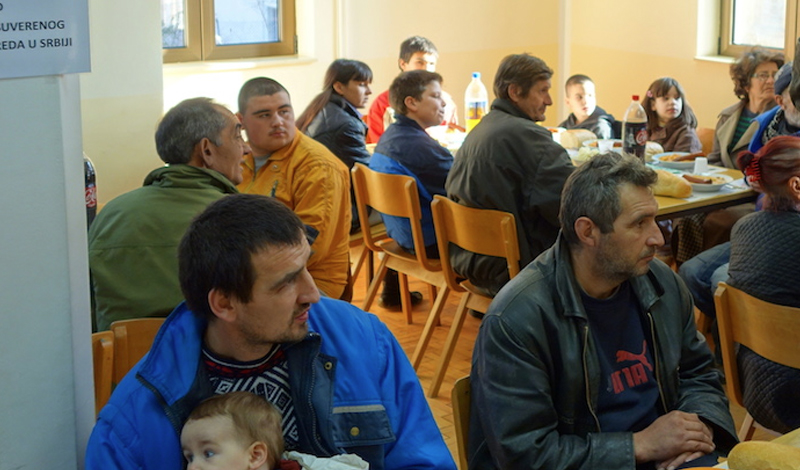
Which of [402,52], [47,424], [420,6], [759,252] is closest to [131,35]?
[402,52]


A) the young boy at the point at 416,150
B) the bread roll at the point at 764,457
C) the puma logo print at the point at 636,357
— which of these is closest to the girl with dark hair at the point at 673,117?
the young boy at the point at 416,150

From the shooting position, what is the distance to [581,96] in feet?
18.6

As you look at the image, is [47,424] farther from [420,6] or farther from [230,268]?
[420,6]

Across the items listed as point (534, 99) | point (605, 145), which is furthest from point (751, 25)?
point (534, 99)

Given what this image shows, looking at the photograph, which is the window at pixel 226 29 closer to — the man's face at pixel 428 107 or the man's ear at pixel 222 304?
the man's face at pixel 428 107

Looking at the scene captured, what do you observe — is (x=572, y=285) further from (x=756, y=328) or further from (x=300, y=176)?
(x=300, y=176)

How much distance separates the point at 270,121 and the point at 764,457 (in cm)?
248

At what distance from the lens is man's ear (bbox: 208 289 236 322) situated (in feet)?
5.77

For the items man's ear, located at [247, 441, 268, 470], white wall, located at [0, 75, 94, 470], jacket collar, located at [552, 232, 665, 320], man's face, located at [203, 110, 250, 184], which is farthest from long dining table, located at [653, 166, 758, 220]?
white wall, located at [0, 75, 94, 470]

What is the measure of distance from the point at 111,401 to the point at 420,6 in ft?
19.8

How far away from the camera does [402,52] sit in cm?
636

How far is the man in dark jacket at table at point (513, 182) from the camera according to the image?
3818mm

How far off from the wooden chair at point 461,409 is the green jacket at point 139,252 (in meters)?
0.83

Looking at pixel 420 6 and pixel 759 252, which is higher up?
pixel 420 6
